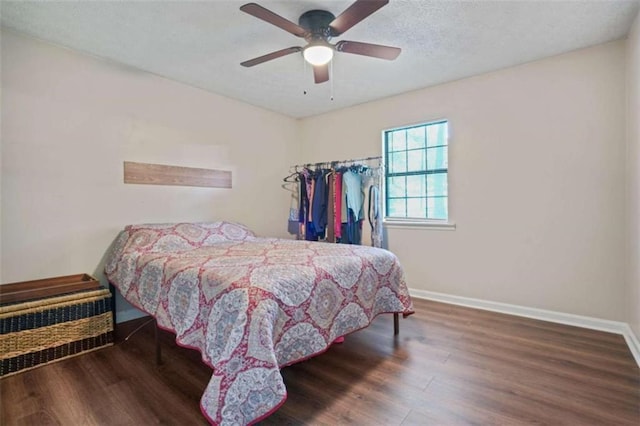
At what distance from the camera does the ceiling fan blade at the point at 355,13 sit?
168 cm

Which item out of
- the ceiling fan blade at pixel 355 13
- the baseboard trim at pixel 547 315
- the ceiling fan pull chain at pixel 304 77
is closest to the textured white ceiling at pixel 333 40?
the ceiling fan pull chain at pixel 304 77

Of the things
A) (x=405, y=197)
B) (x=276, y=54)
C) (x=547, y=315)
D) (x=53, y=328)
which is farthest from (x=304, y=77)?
(x=547, y=315)

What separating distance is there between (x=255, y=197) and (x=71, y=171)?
1.99 meters

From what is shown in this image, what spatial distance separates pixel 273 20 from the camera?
183cm

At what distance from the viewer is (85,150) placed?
2.71 m

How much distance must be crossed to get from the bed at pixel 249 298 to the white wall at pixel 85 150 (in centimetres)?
34

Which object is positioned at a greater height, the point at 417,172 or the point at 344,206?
the point at 417,172

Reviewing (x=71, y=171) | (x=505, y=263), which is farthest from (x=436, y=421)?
(x=71, y=171)

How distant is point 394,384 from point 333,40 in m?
2.56

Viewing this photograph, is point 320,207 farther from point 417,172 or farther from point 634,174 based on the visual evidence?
point 634,174

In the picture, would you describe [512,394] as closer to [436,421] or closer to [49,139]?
[436,421]

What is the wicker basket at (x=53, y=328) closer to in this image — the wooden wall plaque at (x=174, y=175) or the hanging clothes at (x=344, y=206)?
the wooden wall plaque at (x=174, y=175)

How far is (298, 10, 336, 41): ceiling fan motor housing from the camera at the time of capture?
2.12m

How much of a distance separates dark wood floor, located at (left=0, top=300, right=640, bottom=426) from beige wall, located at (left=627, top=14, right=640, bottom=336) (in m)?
0.35
